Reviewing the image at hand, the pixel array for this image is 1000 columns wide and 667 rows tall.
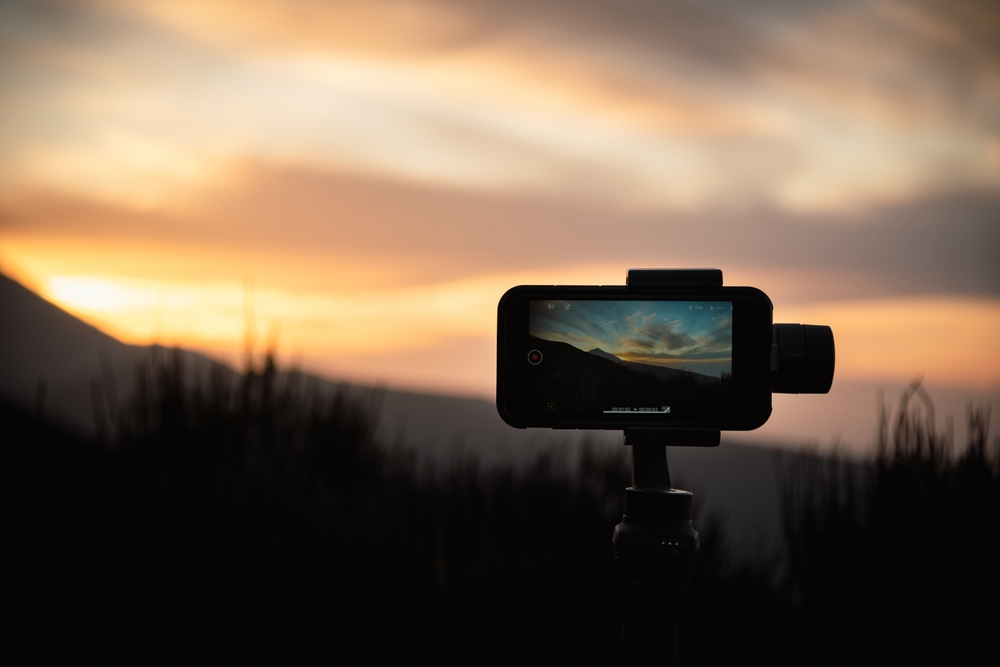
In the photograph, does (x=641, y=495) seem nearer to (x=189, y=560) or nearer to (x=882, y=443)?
(x=882, y=443)

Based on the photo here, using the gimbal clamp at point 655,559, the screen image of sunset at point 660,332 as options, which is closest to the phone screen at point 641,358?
the screen image of sunset at point 660,332

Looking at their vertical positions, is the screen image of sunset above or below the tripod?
above

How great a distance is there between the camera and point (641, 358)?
6.48 ft

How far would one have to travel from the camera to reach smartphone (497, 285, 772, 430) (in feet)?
6.39

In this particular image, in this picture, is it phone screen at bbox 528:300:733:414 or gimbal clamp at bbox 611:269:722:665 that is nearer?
gimbal clamp at bbox 611:269:722:665

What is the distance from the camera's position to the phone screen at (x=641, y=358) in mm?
1958

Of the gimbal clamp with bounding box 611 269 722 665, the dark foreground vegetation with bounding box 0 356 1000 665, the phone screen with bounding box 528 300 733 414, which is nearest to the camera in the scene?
the gimbal clamp with bounding box 611 269 722 665

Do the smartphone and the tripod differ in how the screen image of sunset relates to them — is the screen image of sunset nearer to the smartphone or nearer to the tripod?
the smartphone

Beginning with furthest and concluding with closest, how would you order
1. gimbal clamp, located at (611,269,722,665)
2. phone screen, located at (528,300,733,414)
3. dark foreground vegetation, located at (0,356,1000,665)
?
dark foreground vegetation, located at (0,356,1000,665)
phone screen, located at (528,300,733,414)
gimbal clamp, located at (611,269,722,665)

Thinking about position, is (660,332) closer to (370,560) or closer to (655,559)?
(655,559)

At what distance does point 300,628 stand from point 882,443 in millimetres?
5698

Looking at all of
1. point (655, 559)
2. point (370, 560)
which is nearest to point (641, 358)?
point (655, 559)

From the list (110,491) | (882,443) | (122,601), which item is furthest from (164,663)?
(882,443)

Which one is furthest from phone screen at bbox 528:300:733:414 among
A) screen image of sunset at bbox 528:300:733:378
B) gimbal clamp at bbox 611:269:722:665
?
gimbal clamp at bbox 611:269:722:665
